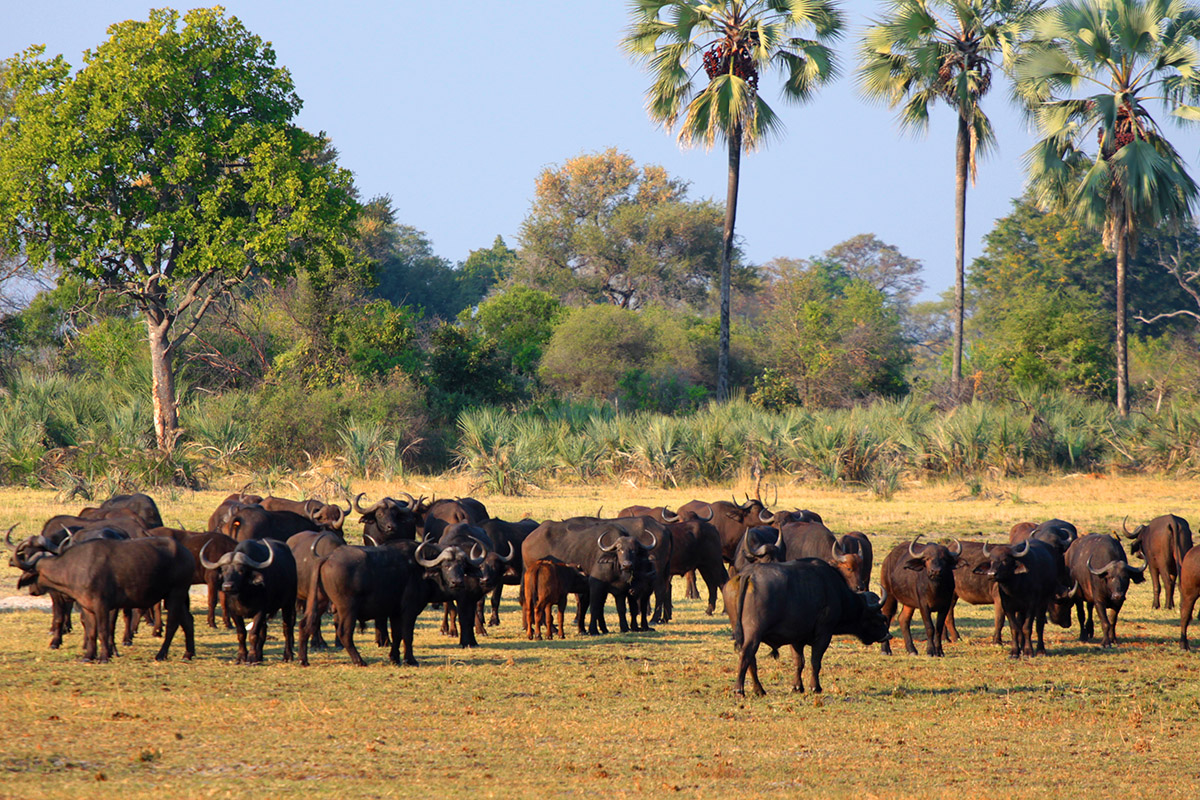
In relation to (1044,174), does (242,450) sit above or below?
below

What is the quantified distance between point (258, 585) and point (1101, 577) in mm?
8868

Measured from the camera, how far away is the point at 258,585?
37.8 ft

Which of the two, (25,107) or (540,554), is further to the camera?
(25,107)

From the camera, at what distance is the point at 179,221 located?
3073 cm

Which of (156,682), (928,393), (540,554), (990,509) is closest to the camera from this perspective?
(156,682)

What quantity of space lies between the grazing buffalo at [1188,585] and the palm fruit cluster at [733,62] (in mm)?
28073

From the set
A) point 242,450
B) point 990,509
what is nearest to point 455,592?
point 990,509

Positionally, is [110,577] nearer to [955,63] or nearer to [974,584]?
[974,584]

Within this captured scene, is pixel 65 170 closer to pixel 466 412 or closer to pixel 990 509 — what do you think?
pixel 466 412

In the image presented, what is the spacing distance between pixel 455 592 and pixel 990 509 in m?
17.4

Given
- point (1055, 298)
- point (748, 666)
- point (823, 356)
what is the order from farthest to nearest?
point (1055, 298) < point (823, 356) < point (748, 666)

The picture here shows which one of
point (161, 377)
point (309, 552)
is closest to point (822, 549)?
point (309, 552)

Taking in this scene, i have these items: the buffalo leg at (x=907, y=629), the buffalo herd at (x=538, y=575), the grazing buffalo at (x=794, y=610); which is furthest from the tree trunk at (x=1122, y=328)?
the grazing buffalo at (x=794, y=610)

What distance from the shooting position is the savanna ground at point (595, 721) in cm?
805
